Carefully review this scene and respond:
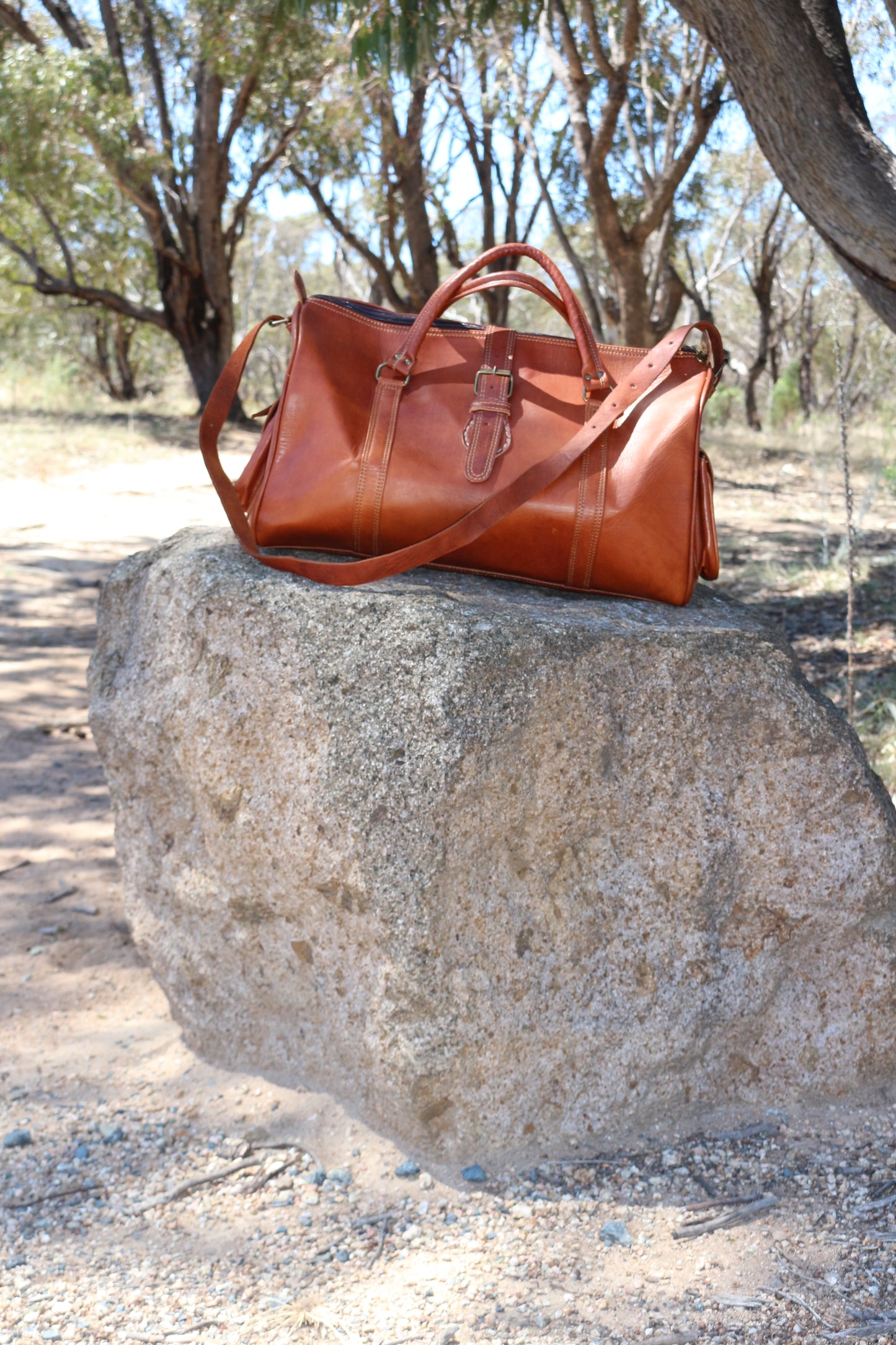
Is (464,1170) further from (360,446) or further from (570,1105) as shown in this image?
(360,446)

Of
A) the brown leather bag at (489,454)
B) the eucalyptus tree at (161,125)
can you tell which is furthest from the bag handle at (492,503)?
the eucalyptus tree at (161,125)

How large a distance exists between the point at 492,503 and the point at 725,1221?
125cm

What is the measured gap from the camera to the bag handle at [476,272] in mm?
2004

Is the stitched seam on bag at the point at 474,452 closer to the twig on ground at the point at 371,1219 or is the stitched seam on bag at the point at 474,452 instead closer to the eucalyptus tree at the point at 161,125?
the twig on ground at the point at 371,1219

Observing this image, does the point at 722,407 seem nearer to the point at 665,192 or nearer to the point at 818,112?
the point at 665,192

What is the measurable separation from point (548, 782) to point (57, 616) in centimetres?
392

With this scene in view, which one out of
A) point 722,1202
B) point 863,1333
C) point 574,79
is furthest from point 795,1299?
point 574,79

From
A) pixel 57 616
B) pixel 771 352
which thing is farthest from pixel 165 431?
pixel 771 352

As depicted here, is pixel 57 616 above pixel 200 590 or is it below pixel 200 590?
below

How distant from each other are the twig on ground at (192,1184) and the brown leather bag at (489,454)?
1.05 metres

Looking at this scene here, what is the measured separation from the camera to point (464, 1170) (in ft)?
5.90

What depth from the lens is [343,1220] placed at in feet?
5.70

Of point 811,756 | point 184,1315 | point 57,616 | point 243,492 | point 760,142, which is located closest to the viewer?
point 184,1315

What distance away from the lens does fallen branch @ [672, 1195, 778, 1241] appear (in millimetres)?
1663
